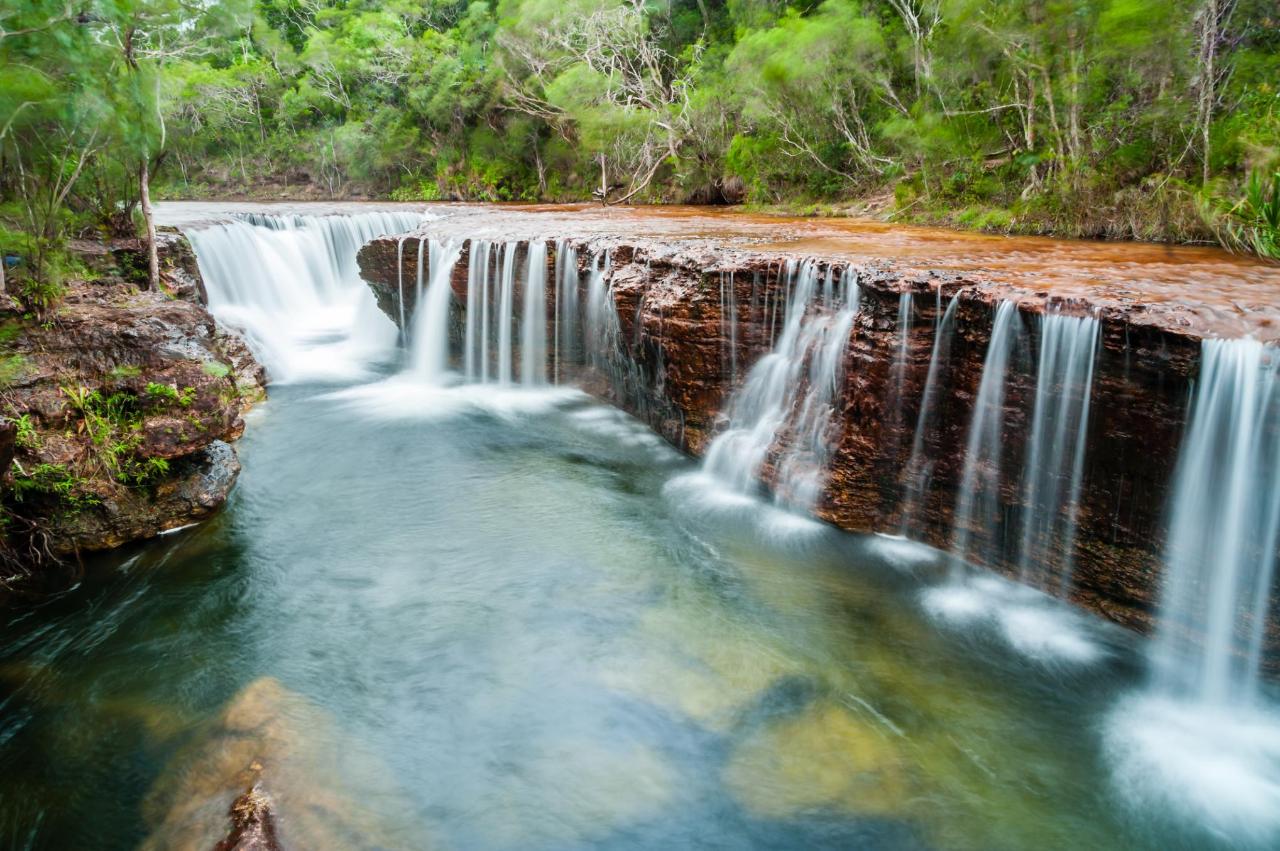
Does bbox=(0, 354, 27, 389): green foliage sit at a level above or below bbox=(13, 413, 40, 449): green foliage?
above

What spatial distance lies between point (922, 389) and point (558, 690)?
13.4 feet

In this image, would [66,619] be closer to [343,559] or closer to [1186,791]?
[343,559]

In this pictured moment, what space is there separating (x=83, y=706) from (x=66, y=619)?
1.23m

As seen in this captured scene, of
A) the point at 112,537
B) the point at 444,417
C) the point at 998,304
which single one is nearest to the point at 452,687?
the point at 112,537

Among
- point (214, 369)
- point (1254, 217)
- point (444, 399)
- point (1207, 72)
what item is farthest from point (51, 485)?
point (1207, 72)

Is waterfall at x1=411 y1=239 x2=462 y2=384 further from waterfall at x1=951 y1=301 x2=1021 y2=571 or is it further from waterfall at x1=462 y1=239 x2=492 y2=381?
waterfall at x1=951 y1=301 x2=1021 y2=571

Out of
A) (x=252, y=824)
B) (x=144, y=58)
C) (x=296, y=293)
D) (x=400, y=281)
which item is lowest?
(x=252, y=824)

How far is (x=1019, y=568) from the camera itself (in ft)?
19.4

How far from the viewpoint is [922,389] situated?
630 centimetres

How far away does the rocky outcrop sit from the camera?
5.75m

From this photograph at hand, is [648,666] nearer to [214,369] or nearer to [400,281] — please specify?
[214,369]

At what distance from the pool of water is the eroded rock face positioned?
446mm

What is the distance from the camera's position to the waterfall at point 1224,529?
451cm

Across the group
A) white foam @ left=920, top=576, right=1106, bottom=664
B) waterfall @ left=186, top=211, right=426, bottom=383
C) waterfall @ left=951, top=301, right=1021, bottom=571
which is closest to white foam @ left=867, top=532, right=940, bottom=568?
waterfall @ left=951, top=301, right=1021, bottom=571
